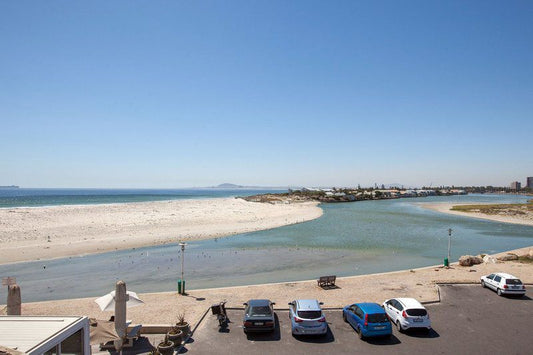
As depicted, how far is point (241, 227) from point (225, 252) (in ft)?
69.9

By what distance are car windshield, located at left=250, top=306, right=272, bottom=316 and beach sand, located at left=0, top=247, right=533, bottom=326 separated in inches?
128

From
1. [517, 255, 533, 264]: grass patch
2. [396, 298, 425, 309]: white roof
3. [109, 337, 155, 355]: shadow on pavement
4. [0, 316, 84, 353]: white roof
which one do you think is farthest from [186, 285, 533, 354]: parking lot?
[517, 255, 533, 264]: grass patch

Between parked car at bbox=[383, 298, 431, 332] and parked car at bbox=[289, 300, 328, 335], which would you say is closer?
parked car at bbox=[289, 300, 328, 335]

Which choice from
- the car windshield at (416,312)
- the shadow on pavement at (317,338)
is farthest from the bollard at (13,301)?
the car windshield at (416,312)

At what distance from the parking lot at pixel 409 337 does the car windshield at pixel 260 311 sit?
913 mm

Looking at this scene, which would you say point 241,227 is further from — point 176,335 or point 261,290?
point 176,335

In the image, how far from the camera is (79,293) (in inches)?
974

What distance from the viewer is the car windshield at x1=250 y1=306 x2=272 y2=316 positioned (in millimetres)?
15914

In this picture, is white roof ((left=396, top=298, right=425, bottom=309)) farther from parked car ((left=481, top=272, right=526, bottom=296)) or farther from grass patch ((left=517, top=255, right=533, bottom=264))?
grass patch ((left=517, top=255, right=533, bottom=264))

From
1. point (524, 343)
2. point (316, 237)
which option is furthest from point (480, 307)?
point (316, 237)

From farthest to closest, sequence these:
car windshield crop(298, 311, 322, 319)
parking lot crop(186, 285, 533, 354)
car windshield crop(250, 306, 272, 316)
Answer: car windshield crop(250, 306, 272, 316)
car windshield crop(298, 311, 322, 319)
parking lot crop(186, 285, 533, 354)

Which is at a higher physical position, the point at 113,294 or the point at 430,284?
the point at 113,294

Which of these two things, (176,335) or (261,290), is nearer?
(176,335)

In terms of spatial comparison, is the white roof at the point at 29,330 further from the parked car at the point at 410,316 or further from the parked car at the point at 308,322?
the parked car at the point at 410,316
